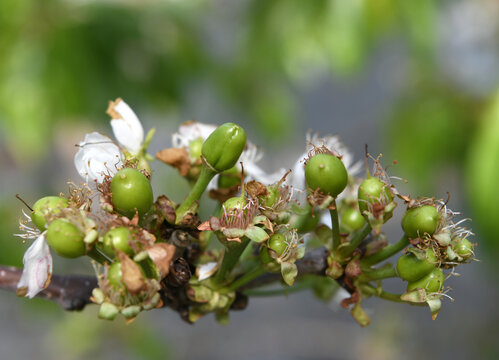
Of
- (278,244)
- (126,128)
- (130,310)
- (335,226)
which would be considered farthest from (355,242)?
(126,128)

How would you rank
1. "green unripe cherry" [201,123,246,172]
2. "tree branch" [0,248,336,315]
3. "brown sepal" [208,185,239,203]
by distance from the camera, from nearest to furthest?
"green unripe cherry" [201,123,246,172] → "tree branch" [0,248,336,315] → "brown sepal" [208,185,239,203]

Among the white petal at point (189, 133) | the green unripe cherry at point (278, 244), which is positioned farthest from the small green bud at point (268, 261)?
the white petal at point (189, 133)

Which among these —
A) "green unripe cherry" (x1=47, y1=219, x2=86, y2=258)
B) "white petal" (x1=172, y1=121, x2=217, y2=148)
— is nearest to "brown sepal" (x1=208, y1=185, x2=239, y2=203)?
"white petal" (x1=172, y1=121, x2=217, y2=148)

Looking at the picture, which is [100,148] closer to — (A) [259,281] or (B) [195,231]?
(B) [195,231]

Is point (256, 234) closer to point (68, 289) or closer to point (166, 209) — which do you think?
point (166, 209)

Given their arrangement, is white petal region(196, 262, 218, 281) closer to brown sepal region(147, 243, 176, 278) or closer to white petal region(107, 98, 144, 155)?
brown sepal region(147, 243, 176, 278)

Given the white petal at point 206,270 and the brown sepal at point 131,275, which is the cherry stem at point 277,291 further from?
the brown sepal at point 131,275
